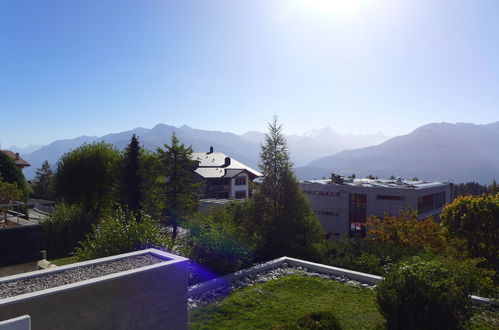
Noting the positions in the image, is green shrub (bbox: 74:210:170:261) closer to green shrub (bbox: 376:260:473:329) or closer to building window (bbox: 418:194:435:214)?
green shrub (bbox: 376:260:473:329)

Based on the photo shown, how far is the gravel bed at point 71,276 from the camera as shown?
7.13 meters

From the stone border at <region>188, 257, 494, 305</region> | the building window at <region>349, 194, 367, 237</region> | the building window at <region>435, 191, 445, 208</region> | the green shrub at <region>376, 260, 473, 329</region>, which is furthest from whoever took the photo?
the building window at <region>435, 191, 445, 208</region>

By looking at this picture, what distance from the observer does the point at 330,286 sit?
12.8 metres

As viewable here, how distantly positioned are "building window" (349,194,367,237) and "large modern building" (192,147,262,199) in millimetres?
21771

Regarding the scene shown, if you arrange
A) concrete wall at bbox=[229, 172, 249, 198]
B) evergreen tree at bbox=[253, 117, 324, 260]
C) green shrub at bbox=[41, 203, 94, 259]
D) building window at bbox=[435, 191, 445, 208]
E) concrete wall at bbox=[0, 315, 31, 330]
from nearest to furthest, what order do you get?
concrete wall at bbox=[0, 315, 31, 330], evergreen tree at bbox=[253, 117, 324, 260], green shrub at bbox=[41, 203, 94, 259], building window at bbox=[435, 191, 445, 208], concrete wall at bbox=[229, 172, 249, 198]

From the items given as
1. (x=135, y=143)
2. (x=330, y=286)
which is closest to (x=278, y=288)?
(x=330, y=286)

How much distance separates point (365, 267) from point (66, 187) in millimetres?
26299

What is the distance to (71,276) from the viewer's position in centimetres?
786

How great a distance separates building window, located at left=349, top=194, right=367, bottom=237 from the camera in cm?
4067

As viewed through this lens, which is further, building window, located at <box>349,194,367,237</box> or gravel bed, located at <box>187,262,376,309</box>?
building window, located at <box>349,194,367,237</box>

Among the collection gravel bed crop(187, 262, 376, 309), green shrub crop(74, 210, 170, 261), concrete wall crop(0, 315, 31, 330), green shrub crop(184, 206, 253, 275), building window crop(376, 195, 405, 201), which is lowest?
building window crop(376, 195, 405, 201)

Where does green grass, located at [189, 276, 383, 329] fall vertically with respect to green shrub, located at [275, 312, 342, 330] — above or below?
below

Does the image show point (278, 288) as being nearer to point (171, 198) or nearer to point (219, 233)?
point (219, 233)

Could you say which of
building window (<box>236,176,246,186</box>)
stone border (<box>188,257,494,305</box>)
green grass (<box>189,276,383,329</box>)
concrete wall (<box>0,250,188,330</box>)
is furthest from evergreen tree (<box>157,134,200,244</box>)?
building window (<box>236,176,246,186</box>)
